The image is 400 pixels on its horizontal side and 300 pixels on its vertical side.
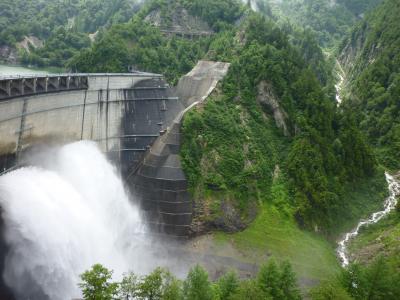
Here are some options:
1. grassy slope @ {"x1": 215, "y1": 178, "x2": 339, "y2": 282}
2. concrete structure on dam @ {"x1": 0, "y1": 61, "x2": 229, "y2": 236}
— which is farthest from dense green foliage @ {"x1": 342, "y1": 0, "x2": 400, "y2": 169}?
concrete structure on dam @ {"x1": 0, "y1": 61, "x2": 229, "y2": 236}

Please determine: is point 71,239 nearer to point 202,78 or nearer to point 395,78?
point 202,78

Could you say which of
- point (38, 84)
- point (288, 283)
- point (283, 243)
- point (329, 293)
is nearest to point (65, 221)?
point (38, 84)

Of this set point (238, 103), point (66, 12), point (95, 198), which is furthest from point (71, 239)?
point (66, 12)

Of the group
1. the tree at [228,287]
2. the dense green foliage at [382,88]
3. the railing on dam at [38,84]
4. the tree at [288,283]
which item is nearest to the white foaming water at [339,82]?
the dense green foliage at [382,88]

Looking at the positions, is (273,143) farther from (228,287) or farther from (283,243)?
(228,287)

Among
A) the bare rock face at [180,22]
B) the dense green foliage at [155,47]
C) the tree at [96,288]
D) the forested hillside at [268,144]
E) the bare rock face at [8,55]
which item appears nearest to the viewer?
the tree at [96,288]

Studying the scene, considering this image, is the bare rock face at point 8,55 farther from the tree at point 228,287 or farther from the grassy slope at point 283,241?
the tree at point 228,287
